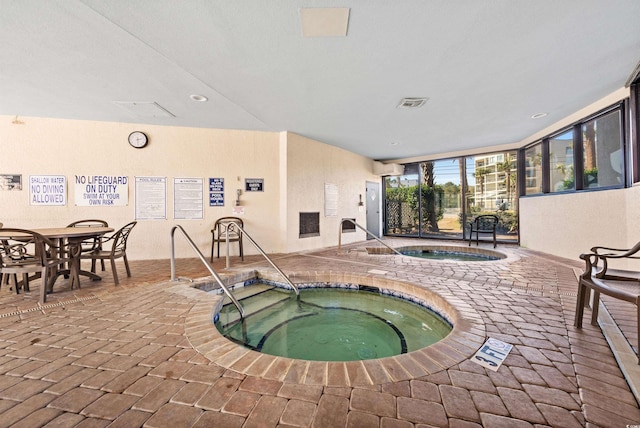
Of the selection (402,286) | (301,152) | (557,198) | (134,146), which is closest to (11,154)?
(134,146)

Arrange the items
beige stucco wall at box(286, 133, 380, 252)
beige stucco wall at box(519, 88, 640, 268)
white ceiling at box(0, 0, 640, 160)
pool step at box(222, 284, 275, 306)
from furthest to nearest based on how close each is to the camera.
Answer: beige stucco wall at box(286, 133, 380, 252) < beige stucco wall at box(519, 88, 640, 268) < pool step at box(222, 284, 275, 306) < white ceiling at box(0, 0, 640, 160)

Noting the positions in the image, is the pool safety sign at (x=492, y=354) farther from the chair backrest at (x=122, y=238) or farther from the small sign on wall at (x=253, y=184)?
the small sign on wall at (x=253, y=184)

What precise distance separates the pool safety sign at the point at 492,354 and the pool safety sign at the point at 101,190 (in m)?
5.85

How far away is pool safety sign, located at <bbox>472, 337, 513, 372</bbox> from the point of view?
1.48 m

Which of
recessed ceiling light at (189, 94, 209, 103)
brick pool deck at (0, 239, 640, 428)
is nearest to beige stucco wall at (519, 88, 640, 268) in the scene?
brick pool deck at (0, 239, 640, 428)

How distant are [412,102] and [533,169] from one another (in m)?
4.23

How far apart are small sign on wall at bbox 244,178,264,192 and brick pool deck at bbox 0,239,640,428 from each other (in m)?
3.27

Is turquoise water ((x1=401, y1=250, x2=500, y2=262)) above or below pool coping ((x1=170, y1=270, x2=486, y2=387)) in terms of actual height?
below

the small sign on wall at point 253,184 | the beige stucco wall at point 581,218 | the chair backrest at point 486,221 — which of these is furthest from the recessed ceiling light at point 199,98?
the chair backrest at point 486,221

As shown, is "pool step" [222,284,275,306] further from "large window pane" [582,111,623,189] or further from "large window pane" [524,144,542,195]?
"large window pane" [524,144,542,195]

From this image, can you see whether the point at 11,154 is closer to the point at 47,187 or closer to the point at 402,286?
the point at 47,187

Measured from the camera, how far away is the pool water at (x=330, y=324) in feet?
7.61

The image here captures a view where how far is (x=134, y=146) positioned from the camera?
4.81 m

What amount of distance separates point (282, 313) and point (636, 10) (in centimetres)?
431
